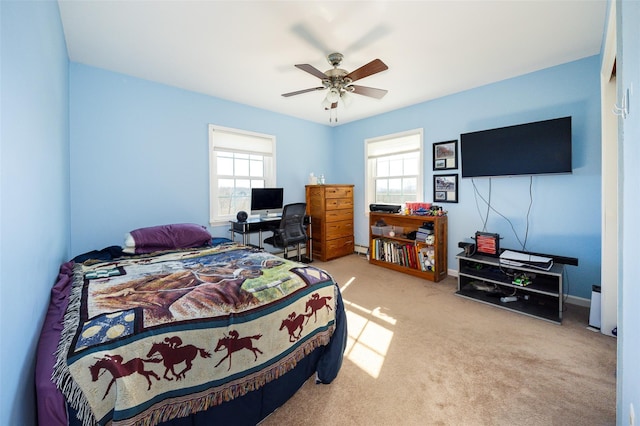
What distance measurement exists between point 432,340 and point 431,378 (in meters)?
0.50

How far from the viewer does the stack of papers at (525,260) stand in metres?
2.66

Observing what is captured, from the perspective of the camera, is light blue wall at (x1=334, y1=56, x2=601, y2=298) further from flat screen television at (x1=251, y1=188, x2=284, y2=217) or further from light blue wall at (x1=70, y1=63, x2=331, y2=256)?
light blue wall at (x1=70, y1=63, x2=331, y2=256)

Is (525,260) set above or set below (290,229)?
below

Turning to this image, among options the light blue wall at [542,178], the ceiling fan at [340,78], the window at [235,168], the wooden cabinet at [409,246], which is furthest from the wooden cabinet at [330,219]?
the ceiling fan at [340,78]

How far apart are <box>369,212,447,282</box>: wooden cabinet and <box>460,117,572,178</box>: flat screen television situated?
879 mm

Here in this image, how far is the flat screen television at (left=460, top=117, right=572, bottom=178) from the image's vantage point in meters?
2.80

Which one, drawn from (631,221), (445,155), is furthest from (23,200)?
(445,155)

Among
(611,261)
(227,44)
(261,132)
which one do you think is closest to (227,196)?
(261,132)

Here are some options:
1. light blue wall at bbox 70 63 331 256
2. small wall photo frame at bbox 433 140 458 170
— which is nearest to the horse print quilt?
light blue wall at bbox 70 63 331 256

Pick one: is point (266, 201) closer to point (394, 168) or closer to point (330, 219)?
point (330, 219)

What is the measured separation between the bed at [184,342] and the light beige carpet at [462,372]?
0.28 meters

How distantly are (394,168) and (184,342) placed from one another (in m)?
4.24

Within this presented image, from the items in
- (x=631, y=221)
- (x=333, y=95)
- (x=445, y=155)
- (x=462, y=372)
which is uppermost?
(x=333, y=95)

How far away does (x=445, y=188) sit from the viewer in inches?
154
